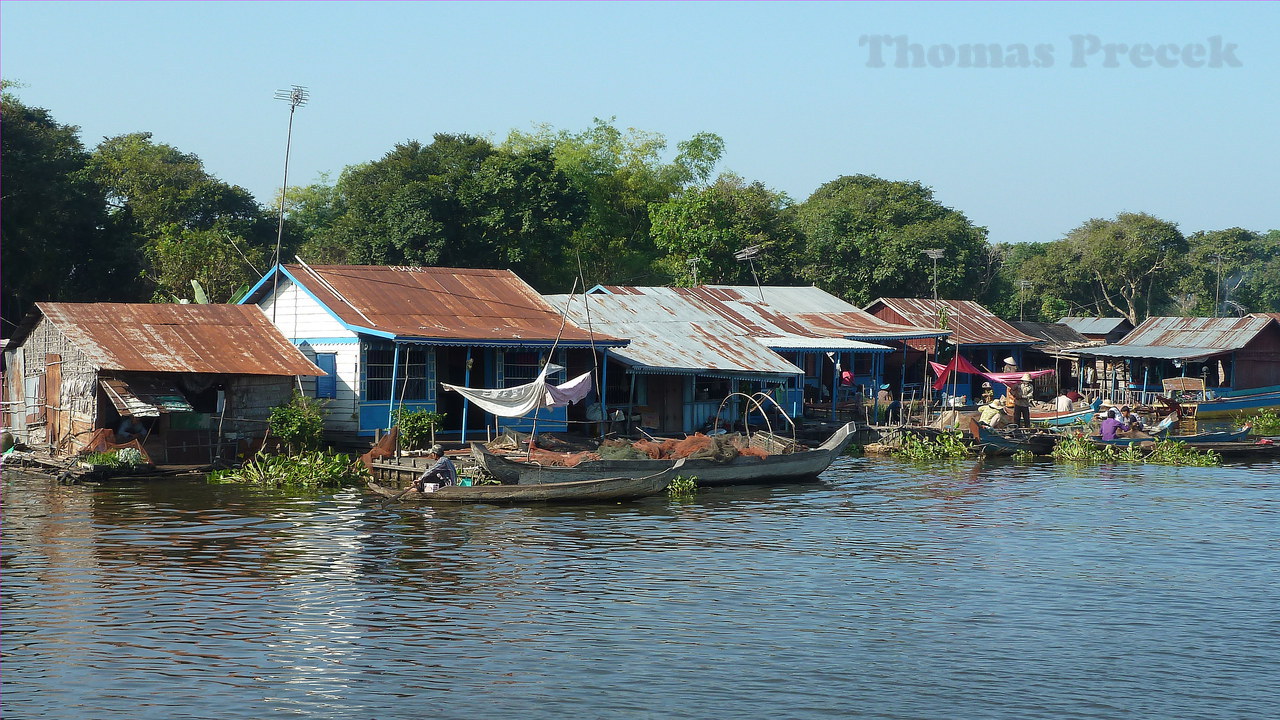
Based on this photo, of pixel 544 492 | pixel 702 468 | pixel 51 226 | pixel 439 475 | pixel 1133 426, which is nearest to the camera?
pixel 439 475

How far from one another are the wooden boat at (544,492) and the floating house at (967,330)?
2332 cm

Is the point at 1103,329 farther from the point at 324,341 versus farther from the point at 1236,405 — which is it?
the point at 324,341

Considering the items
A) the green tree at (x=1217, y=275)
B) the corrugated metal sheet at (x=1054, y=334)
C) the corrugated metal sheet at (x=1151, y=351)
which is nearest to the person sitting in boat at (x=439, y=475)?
the corrugated metal sheet at (x=1151, y=351)

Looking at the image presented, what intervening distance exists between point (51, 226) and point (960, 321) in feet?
112

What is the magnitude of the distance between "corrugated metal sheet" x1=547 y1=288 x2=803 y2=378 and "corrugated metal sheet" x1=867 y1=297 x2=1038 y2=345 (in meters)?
12.1

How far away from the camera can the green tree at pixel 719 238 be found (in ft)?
168

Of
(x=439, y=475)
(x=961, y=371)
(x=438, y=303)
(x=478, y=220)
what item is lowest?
(x=439, y=475)

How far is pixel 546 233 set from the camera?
1887 inches

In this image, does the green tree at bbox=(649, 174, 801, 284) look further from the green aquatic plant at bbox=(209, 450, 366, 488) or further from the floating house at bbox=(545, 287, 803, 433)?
the green aquatic plant at bbox=(209, 450, 366, 488)

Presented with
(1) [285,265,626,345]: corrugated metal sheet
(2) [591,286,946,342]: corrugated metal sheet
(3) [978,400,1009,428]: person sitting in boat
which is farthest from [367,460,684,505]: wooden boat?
(2) [591,286,946,342]: corrugated metal sheet

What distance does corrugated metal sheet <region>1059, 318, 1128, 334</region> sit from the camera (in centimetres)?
5441

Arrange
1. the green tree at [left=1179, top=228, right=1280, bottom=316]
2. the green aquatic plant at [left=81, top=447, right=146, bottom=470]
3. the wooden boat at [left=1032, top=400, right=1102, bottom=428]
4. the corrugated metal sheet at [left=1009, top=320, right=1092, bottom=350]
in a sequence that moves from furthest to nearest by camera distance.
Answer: the green tree at [left=1179, top=228, right=1280, bottom=316], the corrugated metal sheet at [left=1009, top=320, right=1092, bottom=350], the wooden boat at [left=1032, top=400, right=1102, bottom=428], the green aquatic plant at [left=81, top=447, right=146, bottom=470]

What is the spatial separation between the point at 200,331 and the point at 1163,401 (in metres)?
30.7

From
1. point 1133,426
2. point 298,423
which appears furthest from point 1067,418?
point 298,423
